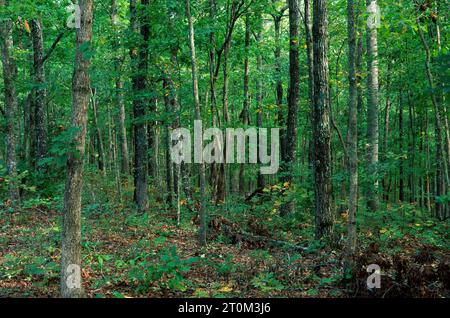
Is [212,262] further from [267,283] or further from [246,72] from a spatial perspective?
[246,72]

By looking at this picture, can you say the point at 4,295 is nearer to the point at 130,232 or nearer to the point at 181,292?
the point at 181,292

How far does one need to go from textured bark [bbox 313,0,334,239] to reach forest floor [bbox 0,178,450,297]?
0.77 m

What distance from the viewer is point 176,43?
41.2 feet

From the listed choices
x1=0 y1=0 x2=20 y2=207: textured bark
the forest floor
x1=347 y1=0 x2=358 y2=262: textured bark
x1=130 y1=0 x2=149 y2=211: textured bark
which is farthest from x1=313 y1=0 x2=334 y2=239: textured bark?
x1=0 y1=0 x2=20 y2=207: textured bark

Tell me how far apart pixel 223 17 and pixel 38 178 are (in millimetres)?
10281

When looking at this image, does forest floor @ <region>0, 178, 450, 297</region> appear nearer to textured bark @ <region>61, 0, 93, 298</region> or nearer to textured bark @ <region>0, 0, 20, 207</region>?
textured bark @ <region>61, 0, 93, 298</region>

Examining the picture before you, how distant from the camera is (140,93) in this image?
13.4m

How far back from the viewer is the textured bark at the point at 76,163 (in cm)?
540

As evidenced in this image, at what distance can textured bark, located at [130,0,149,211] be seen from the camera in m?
13.7

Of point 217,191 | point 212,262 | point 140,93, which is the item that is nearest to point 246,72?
point 217,191

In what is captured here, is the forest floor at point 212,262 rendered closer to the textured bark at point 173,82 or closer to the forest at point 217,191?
the forest at point 217,191

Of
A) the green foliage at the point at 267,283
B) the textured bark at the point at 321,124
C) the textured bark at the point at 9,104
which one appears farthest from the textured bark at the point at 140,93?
the green foliage at the point at 267,283

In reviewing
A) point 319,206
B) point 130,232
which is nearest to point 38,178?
point 130,232
